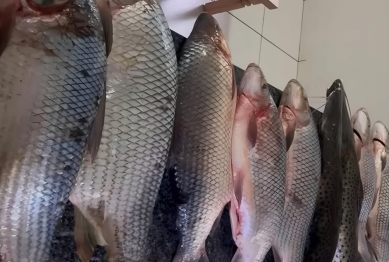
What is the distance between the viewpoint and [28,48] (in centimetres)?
54

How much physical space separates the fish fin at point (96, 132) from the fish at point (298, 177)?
0.45 meters

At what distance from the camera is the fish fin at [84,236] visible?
2.04ft

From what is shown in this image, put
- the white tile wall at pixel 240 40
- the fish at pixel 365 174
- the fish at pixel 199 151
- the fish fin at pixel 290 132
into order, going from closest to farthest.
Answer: the fish at pixel 199 151 < the fish fin at pixel 290 132 < the fish at pixel 365 174 < the white tile wall at pixel 240 40

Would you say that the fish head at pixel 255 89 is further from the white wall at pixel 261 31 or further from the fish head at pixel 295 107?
the white wall at pixel 261 31

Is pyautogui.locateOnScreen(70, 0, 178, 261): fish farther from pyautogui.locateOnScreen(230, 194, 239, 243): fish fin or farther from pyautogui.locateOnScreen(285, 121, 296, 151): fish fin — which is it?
pyautogui.locateOnScreen(285, 121, 296, 151): fish fin

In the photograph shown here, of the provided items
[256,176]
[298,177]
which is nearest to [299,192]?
[298,177]

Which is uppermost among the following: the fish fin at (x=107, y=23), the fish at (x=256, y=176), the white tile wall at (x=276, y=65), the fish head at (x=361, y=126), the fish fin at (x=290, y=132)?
the white tile wall at (x=276, y=65)

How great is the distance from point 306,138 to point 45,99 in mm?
589

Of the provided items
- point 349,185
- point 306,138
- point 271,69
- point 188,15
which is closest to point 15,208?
point 306,138

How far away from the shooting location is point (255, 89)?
3.01 ft

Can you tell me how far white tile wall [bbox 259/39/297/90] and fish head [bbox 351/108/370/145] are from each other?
0.62 metres

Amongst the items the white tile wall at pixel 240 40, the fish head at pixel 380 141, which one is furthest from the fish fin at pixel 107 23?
the white tile wall at pixel 240 40

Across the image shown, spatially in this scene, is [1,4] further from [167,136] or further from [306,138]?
[306,138]

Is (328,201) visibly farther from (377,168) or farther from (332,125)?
(377,168)
